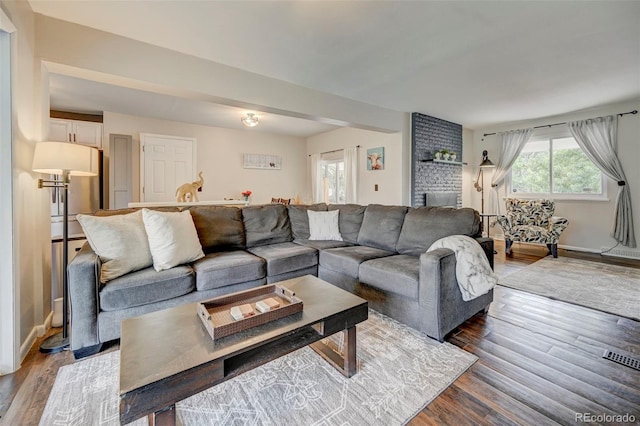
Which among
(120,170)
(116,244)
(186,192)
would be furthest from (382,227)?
(120,170)

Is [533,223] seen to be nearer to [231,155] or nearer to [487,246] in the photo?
[487,246]

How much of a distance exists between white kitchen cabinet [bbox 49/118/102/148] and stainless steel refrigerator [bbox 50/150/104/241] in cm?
37

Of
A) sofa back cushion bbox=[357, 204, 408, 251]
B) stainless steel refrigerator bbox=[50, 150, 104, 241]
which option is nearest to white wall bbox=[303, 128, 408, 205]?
sofa back cushion bbox=[357, 204, 408, 251]

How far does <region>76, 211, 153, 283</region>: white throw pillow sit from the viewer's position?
1.97m

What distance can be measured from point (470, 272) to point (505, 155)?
498 cm

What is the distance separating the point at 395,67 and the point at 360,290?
248 cm

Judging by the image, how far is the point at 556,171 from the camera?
5242 mm

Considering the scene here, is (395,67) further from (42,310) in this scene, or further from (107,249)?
(42,310)

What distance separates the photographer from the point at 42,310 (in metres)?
2.12

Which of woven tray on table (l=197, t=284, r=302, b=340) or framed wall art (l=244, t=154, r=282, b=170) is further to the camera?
framed wall art (l=244, t=154, r=282, b=170)

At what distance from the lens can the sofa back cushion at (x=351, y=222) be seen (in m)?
3.35

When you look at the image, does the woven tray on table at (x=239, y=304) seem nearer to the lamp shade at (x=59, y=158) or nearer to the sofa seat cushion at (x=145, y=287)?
the sofa seat cushion at (x=145, y=287)

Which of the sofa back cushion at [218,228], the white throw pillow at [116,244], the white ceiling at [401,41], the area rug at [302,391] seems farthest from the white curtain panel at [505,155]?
the white throw pillow at [116,244]

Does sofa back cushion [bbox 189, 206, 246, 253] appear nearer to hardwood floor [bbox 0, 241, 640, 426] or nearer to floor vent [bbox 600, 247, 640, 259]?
hardwood floor [bbox 0, 241, 640, 426]
